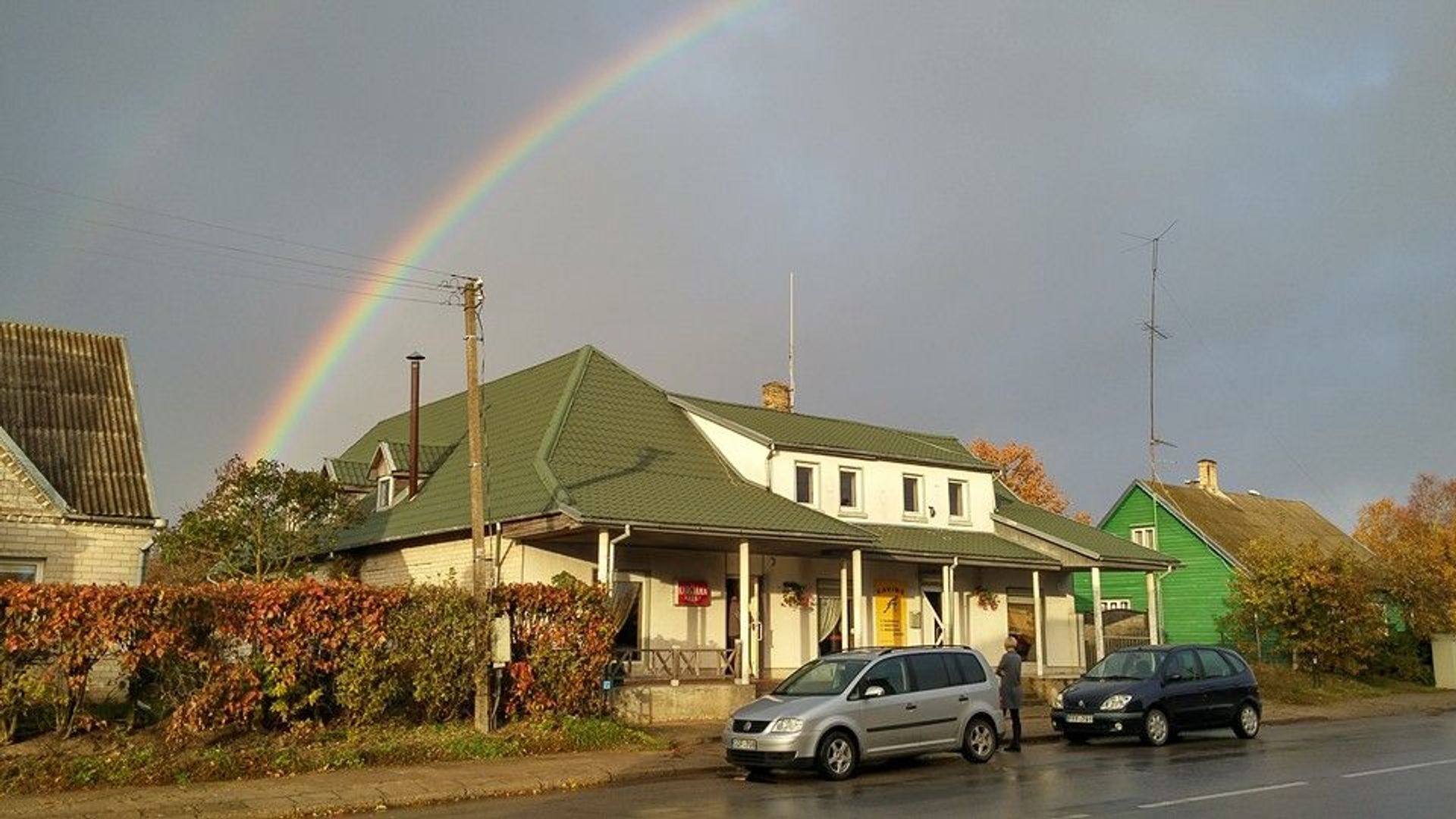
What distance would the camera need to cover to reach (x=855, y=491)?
103 ft

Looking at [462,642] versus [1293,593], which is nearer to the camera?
[462,642]

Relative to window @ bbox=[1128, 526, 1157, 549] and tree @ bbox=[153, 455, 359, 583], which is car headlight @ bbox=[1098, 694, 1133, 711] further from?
window @ bbox=[1128, 526, 1157, 549]

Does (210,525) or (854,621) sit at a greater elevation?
(210,525)

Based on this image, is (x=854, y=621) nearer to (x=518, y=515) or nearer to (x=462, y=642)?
(x=518, y=515)

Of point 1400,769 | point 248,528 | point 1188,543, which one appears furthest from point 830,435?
point 1188,543

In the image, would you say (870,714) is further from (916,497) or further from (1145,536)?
(1145,536)

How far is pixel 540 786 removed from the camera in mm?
15672

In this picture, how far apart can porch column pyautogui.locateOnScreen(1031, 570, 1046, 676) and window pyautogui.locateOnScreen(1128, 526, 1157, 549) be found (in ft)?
53.3

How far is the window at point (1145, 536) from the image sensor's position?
1939 inches

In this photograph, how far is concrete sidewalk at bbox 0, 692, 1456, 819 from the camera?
13406 mm

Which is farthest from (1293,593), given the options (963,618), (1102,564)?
(963,618)

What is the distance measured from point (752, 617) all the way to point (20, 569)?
1458 cm

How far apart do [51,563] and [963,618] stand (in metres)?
22.0

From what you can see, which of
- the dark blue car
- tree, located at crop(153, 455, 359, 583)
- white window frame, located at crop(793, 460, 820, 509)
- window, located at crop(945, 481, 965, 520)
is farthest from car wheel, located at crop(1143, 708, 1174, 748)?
tree, located at crop(153, 455, 359, 583)
